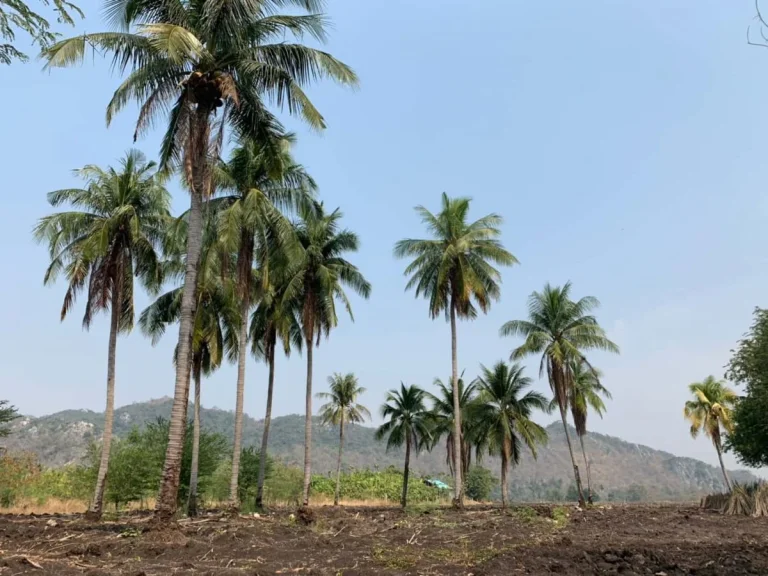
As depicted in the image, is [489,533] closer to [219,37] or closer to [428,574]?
[428,574]

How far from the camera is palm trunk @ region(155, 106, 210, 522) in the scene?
12.5 meters

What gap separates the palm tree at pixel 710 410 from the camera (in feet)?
139

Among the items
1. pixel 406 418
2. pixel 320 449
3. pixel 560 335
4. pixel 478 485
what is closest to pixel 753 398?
pixel 560 335

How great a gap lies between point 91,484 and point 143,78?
24.9 metres

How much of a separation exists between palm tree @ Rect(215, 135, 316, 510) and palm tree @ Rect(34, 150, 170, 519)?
2723mm

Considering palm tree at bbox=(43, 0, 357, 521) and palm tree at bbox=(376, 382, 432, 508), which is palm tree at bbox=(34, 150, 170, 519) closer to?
palm tree at bbox=(43, 0, 357, 521)

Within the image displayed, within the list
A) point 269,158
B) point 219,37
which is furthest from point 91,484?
point 219,37

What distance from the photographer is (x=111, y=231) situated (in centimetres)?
1902

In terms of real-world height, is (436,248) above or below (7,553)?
above

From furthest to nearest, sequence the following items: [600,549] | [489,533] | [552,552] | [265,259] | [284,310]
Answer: [284,310] → [265,259] → [489,533] → [600,549] → [552,552]

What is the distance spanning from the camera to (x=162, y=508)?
40.5 feet

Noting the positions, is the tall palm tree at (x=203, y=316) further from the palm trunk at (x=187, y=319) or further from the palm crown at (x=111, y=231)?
the palm trunk at (x=187, y=319)

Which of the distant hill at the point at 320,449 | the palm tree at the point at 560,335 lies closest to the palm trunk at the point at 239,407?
the palm tree at the point at 560,335

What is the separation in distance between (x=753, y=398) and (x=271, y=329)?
24361mm
